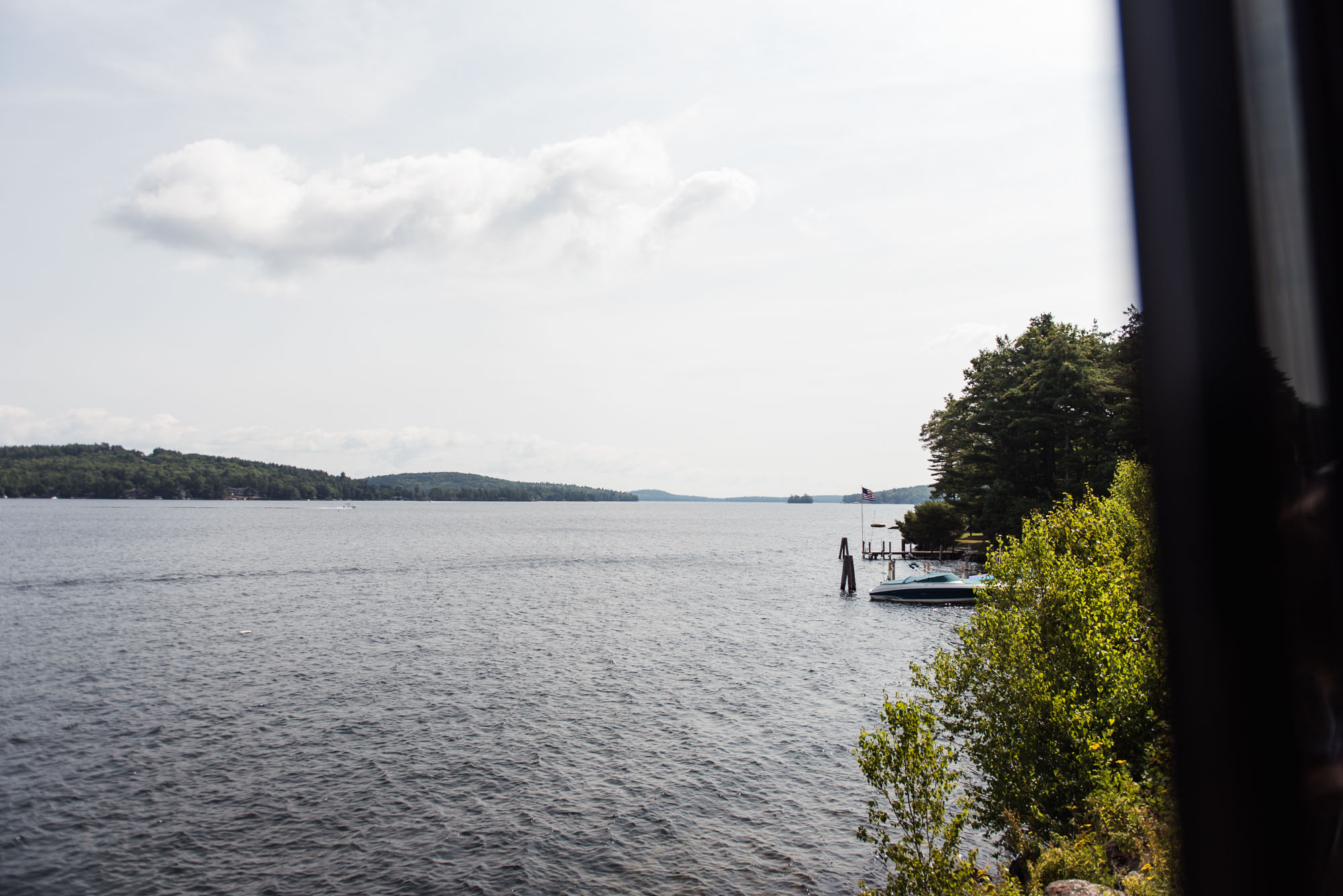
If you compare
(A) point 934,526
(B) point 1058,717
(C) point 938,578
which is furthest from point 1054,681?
(A) point 934,526

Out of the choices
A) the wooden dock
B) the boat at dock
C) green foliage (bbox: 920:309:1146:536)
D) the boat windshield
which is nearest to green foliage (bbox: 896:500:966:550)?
the wooden dock

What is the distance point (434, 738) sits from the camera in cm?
2252

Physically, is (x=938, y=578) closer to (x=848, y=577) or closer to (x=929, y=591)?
(x=929, y=591)

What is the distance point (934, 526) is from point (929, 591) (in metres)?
29.8

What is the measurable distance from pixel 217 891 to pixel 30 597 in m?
45.0

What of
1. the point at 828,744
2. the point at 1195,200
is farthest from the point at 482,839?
the point at 1195,200

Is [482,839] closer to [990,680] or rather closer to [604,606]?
[990,680]

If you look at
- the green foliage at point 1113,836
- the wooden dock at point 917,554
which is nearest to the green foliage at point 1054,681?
the green foliage at point 1113,836

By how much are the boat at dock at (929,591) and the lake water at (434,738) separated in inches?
75.8

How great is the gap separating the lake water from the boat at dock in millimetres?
1926

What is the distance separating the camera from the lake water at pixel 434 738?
608 inches

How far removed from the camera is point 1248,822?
9.59 ft

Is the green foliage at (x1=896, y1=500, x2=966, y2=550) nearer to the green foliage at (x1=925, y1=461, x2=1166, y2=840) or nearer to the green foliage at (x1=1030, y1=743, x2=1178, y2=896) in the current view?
the green foliage at (x1=925, y1=461, x2=1166, y2=840)

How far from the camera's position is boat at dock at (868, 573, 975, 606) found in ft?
163
